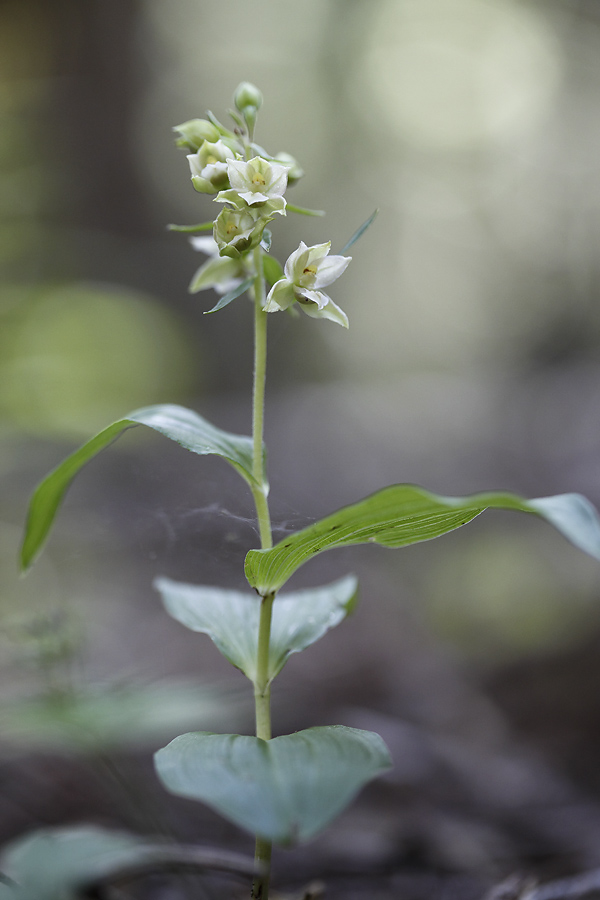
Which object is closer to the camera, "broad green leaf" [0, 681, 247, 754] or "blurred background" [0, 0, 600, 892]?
"broad green leaf" [0, 681, 247, 754]

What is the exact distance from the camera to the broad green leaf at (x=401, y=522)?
2.71 ft

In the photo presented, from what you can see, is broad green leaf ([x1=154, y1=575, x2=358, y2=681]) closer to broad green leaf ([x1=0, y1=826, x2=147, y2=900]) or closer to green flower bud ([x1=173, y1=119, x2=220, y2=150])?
broad green leaf ([x1=0, y1=826, x2=147, y2=900])

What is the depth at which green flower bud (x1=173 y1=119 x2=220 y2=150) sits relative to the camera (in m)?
1.31

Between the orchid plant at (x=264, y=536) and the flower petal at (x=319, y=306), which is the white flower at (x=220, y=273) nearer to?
the orchid plant at (x=264, y=536)

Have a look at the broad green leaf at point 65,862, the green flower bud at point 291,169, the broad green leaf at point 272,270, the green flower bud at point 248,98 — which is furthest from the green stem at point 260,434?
the broad green leaf at point 65,862

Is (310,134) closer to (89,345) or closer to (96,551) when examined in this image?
(89,345)

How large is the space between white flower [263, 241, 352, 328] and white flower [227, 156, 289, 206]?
13 cm

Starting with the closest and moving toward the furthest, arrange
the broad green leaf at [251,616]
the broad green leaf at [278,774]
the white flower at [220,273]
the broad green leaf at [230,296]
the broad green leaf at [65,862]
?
the broad green leaf at [278,774] < the broad green leaf at [65,862] < the broad green leaf at [230,296] < the broad green leaf at [251,616] < the white flower at [220,273]

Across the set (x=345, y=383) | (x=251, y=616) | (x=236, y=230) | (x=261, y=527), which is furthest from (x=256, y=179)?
(x=345, y=383)

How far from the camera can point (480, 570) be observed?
400cm

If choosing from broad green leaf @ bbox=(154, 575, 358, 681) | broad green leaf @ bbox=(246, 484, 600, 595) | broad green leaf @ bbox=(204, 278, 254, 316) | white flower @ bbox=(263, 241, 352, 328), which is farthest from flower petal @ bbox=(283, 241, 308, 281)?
broad green leaf @ bbox=(154, 575, 358, 681)

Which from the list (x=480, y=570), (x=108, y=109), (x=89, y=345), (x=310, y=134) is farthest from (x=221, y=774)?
(x=310, y=134)

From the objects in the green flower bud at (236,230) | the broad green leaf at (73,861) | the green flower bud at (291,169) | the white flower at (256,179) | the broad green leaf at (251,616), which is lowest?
the broad green leaf at (73,861)

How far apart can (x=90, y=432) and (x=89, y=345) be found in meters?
1.04
